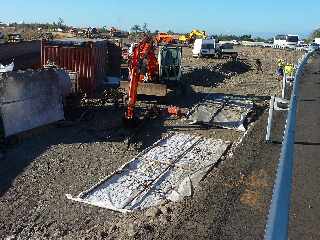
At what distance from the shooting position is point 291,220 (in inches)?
299

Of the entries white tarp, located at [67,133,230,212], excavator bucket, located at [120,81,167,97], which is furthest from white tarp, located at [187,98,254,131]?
white tarp, located at [67,133,230,212]

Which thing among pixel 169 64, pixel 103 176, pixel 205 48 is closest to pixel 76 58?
pixel 169 64

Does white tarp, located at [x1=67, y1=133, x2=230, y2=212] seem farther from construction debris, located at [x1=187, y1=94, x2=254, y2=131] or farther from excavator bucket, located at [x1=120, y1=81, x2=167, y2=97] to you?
excavator bucket, located at [x1=120, y1=81, x2=167, y2=97]

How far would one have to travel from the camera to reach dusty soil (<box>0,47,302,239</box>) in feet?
26.9

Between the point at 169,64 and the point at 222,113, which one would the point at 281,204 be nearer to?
the point at 222,113

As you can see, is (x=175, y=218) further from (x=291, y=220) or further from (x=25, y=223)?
(x=25, y=223)

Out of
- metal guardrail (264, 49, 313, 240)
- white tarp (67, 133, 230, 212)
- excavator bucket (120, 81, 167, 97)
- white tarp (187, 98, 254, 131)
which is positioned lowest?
white tarp (67, 133, 230, 212)

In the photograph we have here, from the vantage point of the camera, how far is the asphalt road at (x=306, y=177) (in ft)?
24.2

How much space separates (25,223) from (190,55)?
38.2 meters

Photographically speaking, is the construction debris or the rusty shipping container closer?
the construction debris

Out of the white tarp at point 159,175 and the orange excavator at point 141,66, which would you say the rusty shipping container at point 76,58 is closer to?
the orange excavator at point 141,66

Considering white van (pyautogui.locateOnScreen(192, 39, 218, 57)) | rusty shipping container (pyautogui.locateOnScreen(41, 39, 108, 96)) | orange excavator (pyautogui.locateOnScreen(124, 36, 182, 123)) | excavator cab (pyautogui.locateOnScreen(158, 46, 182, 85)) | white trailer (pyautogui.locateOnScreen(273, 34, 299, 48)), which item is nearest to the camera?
orange excavator (pyautogui.locateOnScreen(124, 36, 182, 123))

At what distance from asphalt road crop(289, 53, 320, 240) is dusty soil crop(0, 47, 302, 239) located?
0.53m

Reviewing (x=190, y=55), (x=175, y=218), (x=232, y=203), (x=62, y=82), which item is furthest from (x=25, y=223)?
(x=190, y=55)
